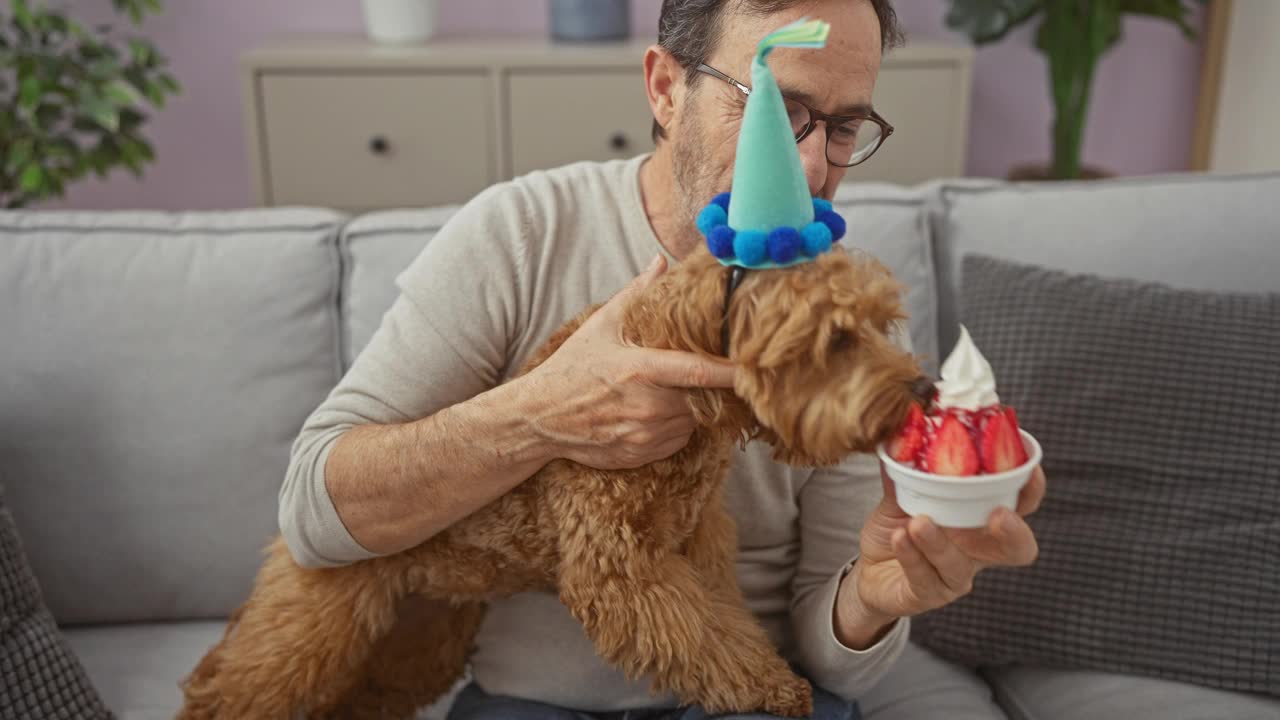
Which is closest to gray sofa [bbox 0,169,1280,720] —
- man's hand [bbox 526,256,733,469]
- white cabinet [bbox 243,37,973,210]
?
man's hand [bbox 526,256,733,469]

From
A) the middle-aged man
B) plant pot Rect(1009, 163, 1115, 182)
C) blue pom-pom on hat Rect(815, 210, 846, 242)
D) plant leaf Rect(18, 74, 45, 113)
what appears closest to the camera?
blue pom-pom on hat Rect(815, 210, 846, 242)

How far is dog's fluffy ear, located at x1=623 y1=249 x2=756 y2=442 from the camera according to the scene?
1022mm

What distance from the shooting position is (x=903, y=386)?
3.22 ft

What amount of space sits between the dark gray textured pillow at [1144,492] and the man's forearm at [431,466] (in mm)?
819

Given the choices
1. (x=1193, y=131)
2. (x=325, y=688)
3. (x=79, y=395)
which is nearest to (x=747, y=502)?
(x=325, y=688)

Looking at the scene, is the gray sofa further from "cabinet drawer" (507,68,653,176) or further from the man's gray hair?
"cabinet drawer" (507,68,653,176)

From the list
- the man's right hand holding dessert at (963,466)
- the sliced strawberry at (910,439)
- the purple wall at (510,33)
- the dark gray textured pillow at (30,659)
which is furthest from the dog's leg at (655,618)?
the purple wall at (510,33)

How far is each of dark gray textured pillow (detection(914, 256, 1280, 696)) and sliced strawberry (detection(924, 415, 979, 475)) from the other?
2.54 ft

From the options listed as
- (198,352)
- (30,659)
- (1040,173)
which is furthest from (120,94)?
(1040,173)

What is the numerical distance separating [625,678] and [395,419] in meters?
0.42

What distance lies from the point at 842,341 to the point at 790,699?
0.49 metres

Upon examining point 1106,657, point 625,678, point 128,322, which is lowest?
point 1106,657

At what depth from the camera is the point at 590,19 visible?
3.36 meters

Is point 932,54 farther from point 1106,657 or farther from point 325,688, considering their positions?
point 325,688
